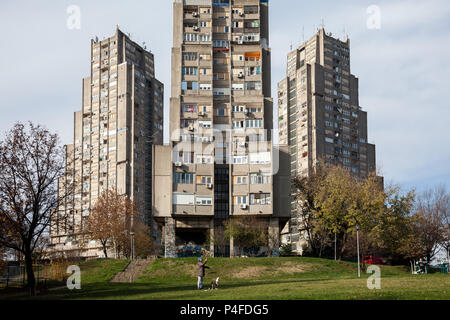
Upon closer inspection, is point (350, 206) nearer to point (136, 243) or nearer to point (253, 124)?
point (253, 124)

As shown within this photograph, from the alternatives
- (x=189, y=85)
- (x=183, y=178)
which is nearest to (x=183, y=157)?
(x=183, y=178)

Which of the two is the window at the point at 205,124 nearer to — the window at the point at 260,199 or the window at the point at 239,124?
the window at the point at 239,124

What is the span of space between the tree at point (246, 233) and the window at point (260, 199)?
7.29ft

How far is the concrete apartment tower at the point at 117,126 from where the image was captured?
145 m

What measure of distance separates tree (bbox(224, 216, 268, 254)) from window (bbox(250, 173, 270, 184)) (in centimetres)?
519

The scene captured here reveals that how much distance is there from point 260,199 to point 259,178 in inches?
119

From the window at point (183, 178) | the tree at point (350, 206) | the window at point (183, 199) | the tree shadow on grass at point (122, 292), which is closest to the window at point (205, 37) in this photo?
the window at point (183, 178)

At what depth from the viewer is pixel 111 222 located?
273 feet

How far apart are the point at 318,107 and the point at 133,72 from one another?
50.6m

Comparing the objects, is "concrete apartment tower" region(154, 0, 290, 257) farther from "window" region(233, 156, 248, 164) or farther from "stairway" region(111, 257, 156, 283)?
"stairway" region(111, 257, 156, 283)
